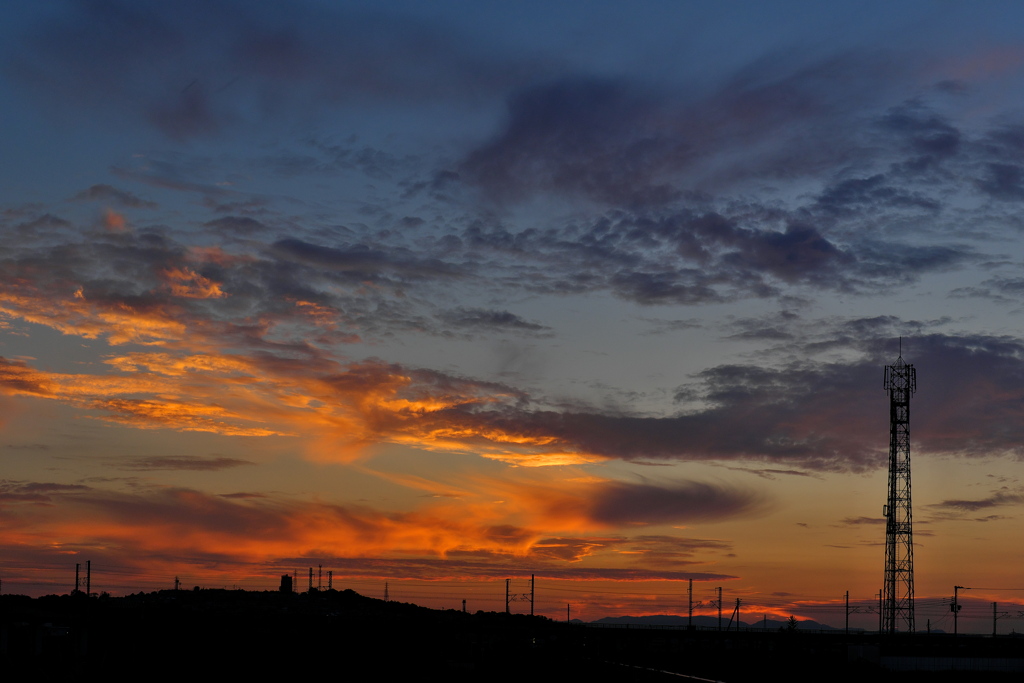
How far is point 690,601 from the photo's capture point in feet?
580

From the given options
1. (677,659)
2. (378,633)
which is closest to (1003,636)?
(677,659)

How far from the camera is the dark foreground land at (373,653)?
54531 mm

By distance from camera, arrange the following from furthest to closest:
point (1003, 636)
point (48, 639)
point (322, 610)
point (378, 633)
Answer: point (1003, 636) < point (322, 610) < point (378, 633) < point (48, 639)

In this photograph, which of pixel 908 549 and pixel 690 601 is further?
pixel 690 601

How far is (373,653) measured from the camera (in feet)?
267

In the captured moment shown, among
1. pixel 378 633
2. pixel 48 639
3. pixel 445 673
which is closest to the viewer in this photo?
pixel 48 639

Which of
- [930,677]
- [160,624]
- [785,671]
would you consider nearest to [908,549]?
[930,677]

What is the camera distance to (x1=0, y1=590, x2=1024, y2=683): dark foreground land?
54531 millimetres

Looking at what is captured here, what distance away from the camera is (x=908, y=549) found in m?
106

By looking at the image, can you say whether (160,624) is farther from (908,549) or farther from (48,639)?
(908,549)

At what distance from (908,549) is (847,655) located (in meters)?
15.9

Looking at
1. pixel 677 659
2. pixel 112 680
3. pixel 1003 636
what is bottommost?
pixel 1003 636

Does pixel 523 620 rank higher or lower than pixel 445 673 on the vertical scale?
lower

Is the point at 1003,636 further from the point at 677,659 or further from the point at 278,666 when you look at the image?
the point at 278,666
